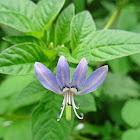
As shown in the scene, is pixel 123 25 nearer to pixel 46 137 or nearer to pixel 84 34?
pixel 84 34

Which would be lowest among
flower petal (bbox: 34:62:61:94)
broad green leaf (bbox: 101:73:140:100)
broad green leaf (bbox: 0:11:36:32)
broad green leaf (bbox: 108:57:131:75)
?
broad green leaf (bbox: 101:73:140:100)

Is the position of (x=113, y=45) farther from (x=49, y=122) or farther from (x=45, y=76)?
(x=49, y=122)

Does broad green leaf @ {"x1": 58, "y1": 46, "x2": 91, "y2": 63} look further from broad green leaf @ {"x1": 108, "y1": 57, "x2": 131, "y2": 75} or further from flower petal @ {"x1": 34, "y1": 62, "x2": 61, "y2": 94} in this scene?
broad green leaf @ {"x1": 108, "y1": 57, "x2": 131, "y2": 75}

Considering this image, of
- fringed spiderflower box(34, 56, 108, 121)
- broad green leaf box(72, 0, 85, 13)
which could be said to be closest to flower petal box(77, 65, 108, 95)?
fringed spiderflower box(34, 56, 108, 121)

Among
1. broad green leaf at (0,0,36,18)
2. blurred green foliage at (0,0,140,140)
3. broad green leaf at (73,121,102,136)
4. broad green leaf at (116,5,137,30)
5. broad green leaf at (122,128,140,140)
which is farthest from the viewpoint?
broad green leaf at (116,5,137,30)

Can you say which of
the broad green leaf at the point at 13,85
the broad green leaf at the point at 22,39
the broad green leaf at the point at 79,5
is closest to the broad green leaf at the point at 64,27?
the broad green leaf at the point at 22,39

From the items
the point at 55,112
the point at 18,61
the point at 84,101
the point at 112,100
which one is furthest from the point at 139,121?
the point at 18,61

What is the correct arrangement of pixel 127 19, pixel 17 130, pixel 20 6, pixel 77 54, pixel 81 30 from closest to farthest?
pixel 77 54
pixel 81 30
pixel 20 6
pixel 17 130
pixel 127 19

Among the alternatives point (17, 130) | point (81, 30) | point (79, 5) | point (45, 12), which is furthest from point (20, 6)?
point (17, 130)
